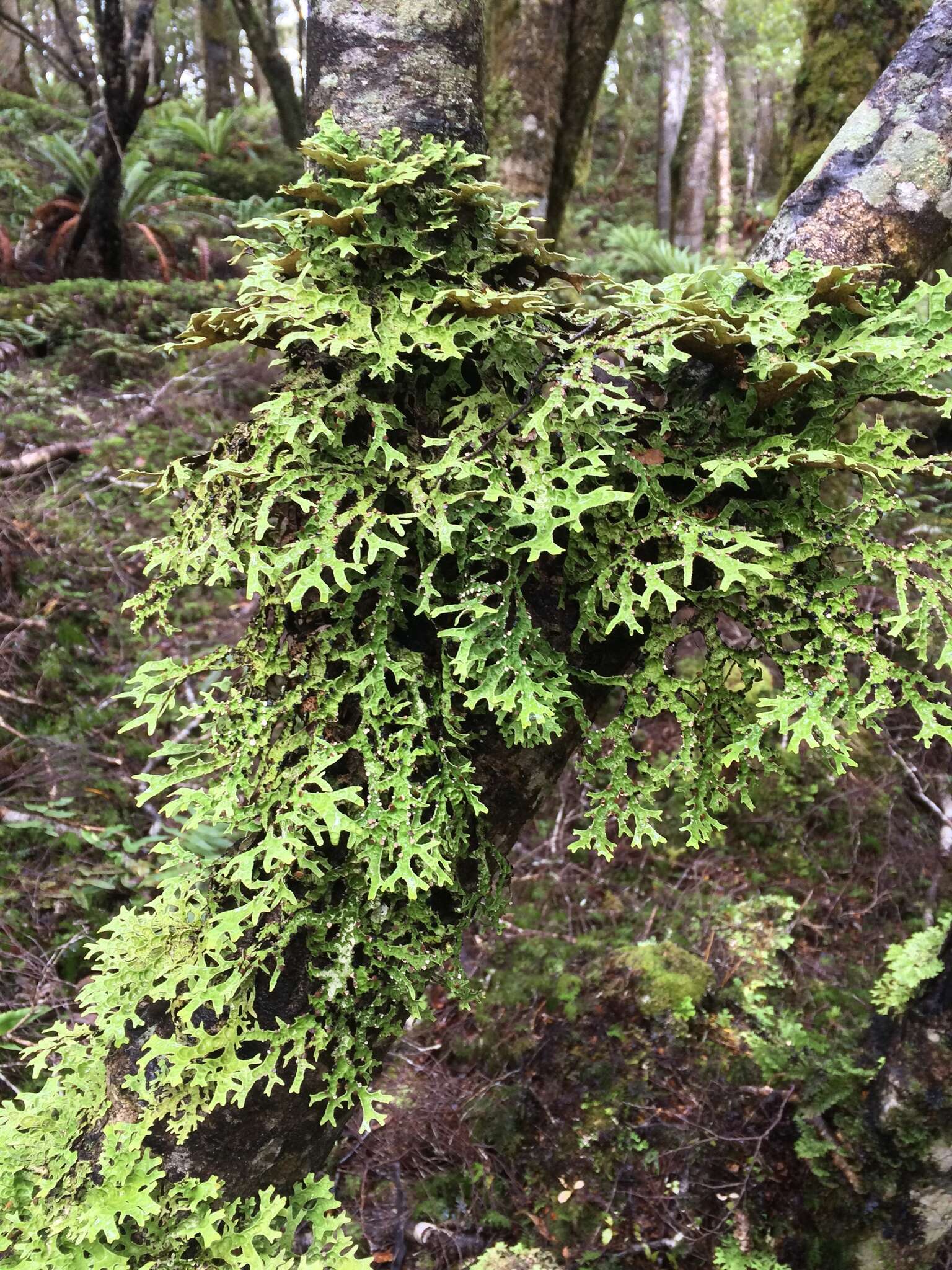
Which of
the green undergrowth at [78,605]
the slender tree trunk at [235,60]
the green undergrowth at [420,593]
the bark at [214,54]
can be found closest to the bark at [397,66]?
the green undergrowth at [420,593]

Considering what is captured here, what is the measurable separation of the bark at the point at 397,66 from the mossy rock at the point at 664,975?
2743 millimetres

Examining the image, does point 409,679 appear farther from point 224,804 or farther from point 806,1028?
point 806,1028

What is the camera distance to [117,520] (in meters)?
4.27

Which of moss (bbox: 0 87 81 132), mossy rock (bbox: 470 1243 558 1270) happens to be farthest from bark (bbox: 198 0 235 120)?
mossy rock (bbox: 470 1243 558 1270)

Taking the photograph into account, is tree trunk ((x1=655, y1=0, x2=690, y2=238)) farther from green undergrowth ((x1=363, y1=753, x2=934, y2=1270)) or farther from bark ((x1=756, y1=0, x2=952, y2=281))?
bark ((x1=756, y1=0, x2=952, y2=281))

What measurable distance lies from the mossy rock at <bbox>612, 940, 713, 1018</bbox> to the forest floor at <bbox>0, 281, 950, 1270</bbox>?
0.01 meters

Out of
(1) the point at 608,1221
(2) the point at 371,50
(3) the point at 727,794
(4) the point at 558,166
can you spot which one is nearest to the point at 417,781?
(3) the point at 727,794

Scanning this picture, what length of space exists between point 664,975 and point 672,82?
13.7 metres

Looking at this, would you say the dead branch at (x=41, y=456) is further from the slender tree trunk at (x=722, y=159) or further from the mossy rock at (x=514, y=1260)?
the slender tree trunk at (x=722, y=159)

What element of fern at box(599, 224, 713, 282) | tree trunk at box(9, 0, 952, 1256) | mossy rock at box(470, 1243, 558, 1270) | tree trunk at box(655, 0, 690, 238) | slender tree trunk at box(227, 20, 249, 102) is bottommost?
mossy rock at box(470, 1243, 558, 1270)

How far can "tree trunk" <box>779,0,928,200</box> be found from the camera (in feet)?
13.4

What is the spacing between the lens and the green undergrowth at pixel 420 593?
1054 mm

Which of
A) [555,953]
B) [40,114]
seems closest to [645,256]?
[40,114]

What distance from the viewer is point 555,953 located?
10.7ft
